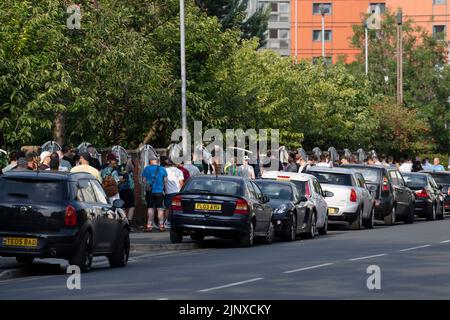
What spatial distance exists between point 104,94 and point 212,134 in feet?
21.2

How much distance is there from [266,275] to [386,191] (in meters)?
22.6

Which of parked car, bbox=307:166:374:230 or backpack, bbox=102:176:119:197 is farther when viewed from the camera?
parked car, bbox=307:166:374:230

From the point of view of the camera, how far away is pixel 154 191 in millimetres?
33875

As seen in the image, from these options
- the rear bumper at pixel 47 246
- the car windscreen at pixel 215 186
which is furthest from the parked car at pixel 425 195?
the rear bumper at pixel 47 246

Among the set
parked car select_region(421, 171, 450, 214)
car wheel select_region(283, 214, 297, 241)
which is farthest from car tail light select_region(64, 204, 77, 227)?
parked car select_region(421, 171, 450, 214)

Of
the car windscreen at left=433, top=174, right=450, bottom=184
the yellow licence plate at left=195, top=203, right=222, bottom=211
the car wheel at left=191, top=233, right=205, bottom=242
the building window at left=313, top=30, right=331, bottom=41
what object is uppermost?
the building window at left=313, top=30, right=331, bottom=41

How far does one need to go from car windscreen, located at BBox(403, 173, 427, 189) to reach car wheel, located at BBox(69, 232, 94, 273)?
2703cm

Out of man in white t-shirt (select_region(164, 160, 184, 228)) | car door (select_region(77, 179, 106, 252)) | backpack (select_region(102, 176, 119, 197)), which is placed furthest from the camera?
man in white t-shirt (select_region(164, 160, 184, 228))

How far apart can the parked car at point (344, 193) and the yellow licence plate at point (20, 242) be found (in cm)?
1846

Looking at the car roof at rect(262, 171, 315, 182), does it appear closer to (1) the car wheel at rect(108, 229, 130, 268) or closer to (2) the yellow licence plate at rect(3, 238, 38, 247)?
(1) the car wheel at rect(108, 229, 130, 268)

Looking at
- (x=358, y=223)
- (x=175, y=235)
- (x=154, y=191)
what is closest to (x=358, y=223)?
(x=358, y=223)

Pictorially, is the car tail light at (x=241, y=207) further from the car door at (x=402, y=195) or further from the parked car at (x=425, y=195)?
the parked car at (x=425, y=195)

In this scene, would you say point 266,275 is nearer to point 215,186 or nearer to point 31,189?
point 31,189

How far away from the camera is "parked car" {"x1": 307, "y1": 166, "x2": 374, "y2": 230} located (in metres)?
38.6
